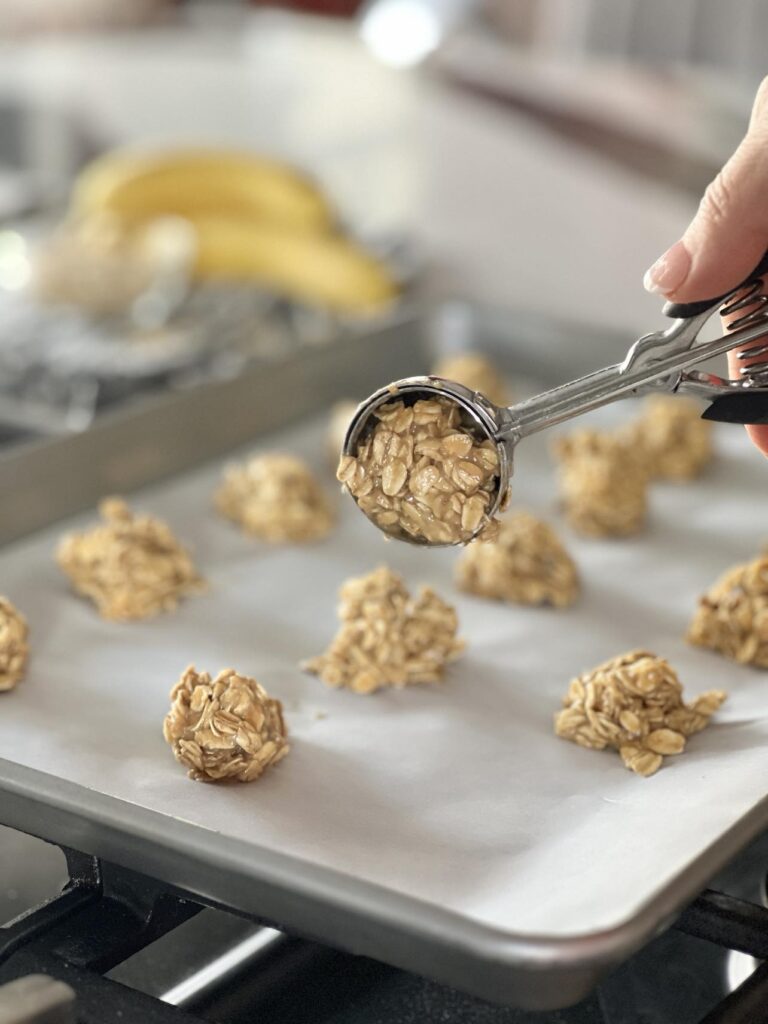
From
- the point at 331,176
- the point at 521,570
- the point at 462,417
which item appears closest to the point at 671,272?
the point at 462,417

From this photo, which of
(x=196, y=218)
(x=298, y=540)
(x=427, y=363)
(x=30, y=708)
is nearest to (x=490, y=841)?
(x=30, y=708)

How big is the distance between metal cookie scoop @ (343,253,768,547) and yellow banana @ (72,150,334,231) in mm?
1652

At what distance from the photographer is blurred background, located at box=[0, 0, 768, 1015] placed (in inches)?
94.3

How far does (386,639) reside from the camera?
1.39 meters

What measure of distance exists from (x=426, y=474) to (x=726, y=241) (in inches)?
12.1

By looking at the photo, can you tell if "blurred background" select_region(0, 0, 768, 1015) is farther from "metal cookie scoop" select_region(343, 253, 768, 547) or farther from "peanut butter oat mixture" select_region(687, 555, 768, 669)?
"metal cookie scoop" select_region(343, 253, 768, 547)

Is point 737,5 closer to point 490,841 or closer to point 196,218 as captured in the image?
point 196,218

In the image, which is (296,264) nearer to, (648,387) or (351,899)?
(648,387)

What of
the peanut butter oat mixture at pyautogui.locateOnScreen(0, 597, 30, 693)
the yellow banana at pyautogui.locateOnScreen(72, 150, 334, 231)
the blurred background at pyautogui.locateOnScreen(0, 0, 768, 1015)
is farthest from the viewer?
the yellow banana at pyautogui.locateOnScreen(72, 150, 334, 231)


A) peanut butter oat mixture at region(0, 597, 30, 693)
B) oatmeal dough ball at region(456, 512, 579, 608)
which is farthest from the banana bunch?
peanut butter oat mixture at region(0, 597, 30, 693)

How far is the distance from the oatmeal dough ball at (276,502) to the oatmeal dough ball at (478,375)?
0.33 metres

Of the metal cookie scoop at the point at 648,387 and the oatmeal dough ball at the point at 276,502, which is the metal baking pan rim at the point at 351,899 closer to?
A: the metal cookie scoop at the point at 648,387

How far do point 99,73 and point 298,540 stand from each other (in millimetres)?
2463

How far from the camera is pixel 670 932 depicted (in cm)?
118
